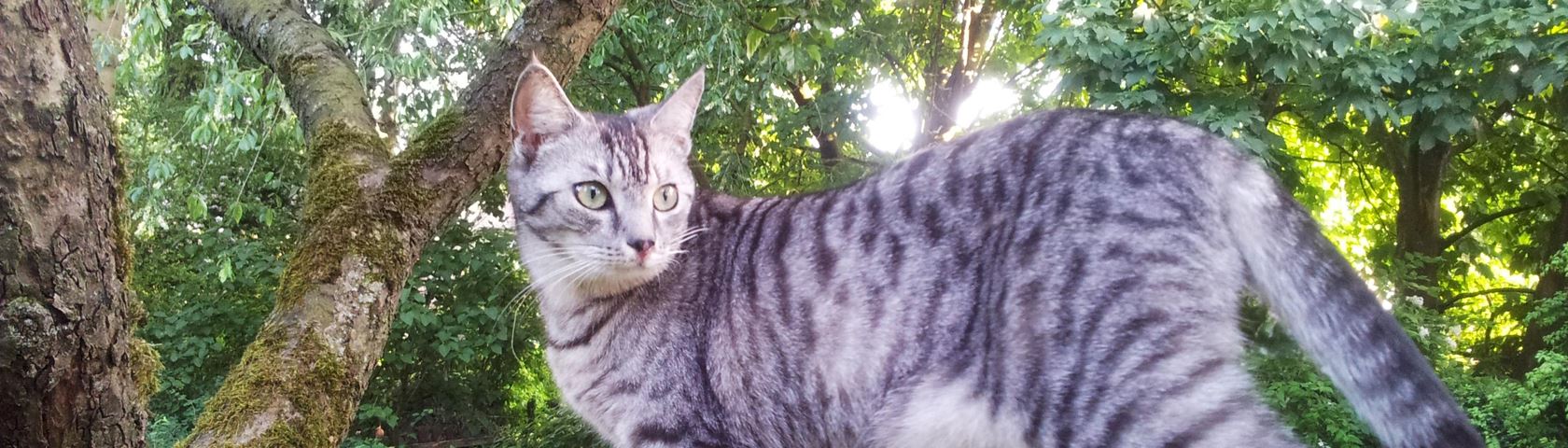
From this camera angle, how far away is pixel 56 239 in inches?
44.3

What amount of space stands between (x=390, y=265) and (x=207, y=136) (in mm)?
2255

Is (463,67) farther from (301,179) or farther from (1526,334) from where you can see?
(1526,334)

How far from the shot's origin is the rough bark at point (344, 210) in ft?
5.76

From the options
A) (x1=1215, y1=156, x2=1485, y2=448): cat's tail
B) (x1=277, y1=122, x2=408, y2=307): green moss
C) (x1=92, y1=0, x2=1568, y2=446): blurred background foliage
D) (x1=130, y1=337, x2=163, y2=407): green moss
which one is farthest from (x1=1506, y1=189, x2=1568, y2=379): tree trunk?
(x1=130, y1=337, x2=163, y2=407): green moss

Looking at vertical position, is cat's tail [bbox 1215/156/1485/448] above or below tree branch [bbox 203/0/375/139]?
below

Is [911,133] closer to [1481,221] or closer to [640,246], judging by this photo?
[1481,221]

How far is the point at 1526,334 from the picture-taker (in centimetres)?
413

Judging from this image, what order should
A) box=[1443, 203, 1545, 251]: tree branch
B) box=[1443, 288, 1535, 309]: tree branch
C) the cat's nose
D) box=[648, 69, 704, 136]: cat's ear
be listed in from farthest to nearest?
box=[1443, 203, 1545, 251]: tree branch
box=[1443, 288, 1535, 309]: tree branch
box=[648, 69, 704, 136]: cat's ear
the cat's nose

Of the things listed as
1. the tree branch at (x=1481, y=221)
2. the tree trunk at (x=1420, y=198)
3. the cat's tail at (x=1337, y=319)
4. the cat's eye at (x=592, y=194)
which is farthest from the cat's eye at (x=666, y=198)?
the tree branch at (x=1481, y=221)

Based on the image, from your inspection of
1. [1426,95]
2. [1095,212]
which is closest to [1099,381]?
[1095,212]

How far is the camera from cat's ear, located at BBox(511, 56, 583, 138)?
1.92 meters

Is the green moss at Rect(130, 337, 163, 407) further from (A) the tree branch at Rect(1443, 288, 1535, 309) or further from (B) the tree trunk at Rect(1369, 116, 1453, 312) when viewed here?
(A) the tree branch at Rect(1443, 288, 1535, 309)

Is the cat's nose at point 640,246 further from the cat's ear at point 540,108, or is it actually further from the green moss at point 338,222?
the green moss at point 338,222

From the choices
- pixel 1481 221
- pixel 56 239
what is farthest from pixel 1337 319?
pixel 1481 221
